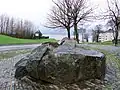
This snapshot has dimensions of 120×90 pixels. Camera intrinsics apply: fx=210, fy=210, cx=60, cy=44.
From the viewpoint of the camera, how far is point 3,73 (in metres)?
8.10

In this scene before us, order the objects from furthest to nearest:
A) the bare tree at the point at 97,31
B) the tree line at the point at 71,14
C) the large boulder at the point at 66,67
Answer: the bare tree at the point at 97,31 → the tree line at the point at 71,14 → the large boulder at the point at 66,67

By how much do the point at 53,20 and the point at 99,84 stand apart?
73.4 ft

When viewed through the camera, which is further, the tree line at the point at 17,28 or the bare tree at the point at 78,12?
the tree line at the point at 17,28

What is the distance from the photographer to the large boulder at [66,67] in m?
6.66

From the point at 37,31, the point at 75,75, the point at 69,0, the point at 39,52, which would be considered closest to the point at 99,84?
the point at 75,75

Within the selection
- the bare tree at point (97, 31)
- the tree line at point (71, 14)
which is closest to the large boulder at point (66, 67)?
the tree line at point (71, 14)

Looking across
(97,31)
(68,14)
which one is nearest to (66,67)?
(68,14)

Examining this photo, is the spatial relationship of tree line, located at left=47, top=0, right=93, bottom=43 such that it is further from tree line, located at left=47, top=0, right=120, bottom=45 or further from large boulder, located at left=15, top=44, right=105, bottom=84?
large boulder, located at left=15, top=44, right=105, bottom=84

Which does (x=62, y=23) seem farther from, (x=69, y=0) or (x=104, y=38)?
(x=104, y=38)

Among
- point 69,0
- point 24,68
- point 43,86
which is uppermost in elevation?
point 69,0

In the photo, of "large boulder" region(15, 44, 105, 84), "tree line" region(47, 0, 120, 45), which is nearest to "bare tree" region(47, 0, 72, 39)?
"tree line" region(47, 0, 120, 45)

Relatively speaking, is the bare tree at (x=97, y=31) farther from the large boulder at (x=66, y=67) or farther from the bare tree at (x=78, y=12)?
the large boulder at (x=66, y=67)

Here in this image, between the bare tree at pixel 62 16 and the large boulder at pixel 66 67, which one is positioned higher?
the bare tree at pixel 62 16

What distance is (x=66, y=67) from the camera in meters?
6.64
